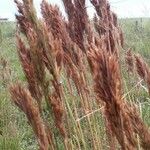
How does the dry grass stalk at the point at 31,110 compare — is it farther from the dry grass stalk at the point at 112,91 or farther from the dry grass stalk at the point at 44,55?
the dry grass stalk at the point at 112,91

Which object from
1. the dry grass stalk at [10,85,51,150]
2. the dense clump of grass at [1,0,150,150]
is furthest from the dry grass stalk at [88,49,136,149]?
the dry grass stalk at [10,85,51,150]

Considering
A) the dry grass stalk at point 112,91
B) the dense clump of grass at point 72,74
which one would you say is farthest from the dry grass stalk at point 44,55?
the dry grass stalk at point 112,91

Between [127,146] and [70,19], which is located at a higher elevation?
[70,19]

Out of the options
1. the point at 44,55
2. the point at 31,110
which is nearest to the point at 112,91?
the point at 44,55

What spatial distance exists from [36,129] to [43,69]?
234mm

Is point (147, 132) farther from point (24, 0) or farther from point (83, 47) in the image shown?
point (83, 47)

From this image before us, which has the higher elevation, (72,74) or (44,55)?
(44,55)

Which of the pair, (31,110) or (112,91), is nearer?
(112,91)

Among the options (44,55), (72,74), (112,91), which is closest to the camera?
A: (112,91)

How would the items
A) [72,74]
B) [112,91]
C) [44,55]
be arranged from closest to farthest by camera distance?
[112,91] → [44,55] → [72,74]

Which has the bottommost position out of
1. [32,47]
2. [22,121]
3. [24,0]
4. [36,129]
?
[22,121]

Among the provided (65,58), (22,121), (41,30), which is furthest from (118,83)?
(22,121)

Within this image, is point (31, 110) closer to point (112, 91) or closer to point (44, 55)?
point (44, 55)

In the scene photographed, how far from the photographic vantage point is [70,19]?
200 cm
